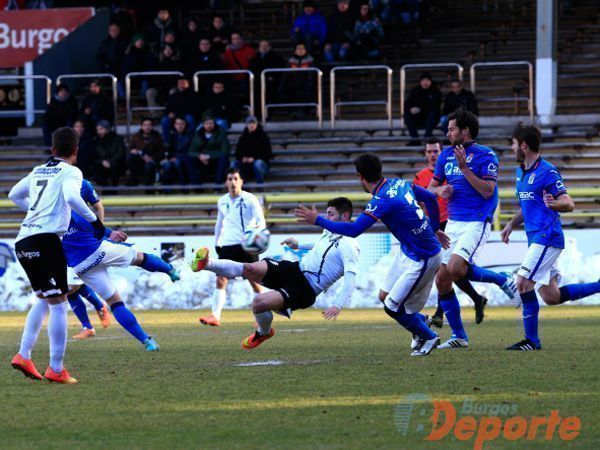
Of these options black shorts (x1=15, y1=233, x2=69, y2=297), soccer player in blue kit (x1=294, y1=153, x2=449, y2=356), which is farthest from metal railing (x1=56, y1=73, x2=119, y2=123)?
black shorts (x1=15, y1=233, x2=69, y2=297)

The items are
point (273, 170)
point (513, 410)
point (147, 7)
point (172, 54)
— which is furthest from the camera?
point (147, 7)

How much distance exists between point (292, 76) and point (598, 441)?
21179 millimetres

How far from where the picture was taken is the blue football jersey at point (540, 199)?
1220 cm

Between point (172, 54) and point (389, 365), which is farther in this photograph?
point (172, 54)

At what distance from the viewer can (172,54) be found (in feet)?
94.3

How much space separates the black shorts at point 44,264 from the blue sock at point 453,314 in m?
4.23

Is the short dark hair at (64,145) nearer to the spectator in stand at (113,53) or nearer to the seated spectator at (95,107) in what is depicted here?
the seated spectator at (95,107)

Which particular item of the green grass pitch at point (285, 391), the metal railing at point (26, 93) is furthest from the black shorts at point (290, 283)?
the metal railing at point (26, 93)

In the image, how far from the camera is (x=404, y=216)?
11797mm

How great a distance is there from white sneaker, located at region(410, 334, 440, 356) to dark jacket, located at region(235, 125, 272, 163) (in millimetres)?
13590

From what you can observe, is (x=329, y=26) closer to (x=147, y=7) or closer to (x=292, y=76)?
(x=292, y=76)

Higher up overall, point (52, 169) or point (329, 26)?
point (329, 26)

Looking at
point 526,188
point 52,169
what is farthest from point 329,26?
point 52,169

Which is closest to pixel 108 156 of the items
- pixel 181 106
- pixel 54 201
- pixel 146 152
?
pixel 146 152
